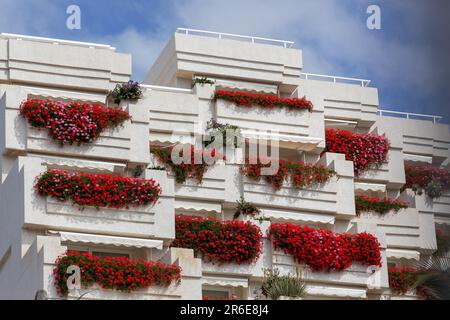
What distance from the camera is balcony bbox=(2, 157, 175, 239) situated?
127 ft

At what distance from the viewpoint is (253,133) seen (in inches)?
1796

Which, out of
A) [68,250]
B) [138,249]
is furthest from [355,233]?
[68,250]

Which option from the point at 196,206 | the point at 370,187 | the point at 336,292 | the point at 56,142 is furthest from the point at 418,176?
the point at 56,142

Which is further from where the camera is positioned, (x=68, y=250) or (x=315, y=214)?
(x=315, y=214)

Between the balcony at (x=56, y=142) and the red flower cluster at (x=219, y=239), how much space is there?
2.67 metres

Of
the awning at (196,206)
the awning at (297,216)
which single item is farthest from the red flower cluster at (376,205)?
the awning at (196,206)

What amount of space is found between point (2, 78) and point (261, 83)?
9.83 m

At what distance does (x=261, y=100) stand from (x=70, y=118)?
27.3ft

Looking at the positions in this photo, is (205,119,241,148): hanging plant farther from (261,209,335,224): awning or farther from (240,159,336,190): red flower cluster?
(261,209,335,224): awning

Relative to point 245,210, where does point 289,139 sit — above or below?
above

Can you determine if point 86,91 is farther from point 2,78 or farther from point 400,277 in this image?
point 400,277

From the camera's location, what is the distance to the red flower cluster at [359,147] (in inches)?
1885

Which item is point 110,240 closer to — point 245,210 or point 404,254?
point 245,210

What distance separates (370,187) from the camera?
48094mm
